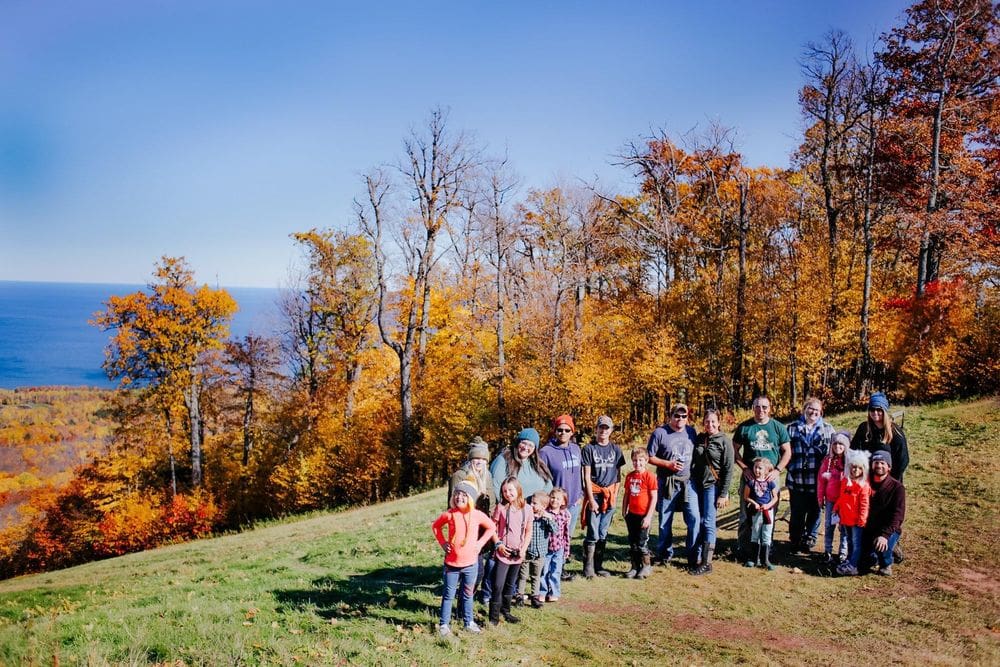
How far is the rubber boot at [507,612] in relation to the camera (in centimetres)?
613

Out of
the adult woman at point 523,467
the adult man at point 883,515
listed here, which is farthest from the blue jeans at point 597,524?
the adult man at point 883,515

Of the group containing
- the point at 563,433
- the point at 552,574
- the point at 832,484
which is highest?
the point at 563,433

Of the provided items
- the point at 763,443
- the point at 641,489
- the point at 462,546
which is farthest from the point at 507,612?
the point at 763,443

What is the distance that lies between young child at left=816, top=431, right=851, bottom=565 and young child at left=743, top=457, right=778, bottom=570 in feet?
2.06

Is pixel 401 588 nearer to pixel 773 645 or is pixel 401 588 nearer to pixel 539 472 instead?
pixel 539 472

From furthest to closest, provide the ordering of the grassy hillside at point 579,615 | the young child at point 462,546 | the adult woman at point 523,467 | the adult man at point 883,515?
the adult man at point 883,515, the adult woman at point 523,467, the young child at point 462,546, the grassy hillside at point 579,615

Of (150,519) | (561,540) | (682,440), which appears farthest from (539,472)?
(150,519)

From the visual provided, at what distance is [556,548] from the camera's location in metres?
6.58

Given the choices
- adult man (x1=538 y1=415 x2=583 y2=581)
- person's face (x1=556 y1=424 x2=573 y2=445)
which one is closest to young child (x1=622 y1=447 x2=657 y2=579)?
adult man (x1=538 y1=415 x2=583 y2=581)

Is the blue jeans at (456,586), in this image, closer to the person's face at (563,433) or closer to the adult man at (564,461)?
the adult man at (564,461)

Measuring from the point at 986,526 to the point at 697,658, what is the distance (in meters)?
6.40

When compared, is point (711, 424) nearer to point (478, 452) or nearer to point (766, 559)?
point (766, 559)

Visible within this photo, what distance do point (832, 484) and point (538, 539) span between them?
13.6 feet

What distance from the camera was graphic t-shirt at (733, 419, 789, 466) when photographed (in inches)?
304
